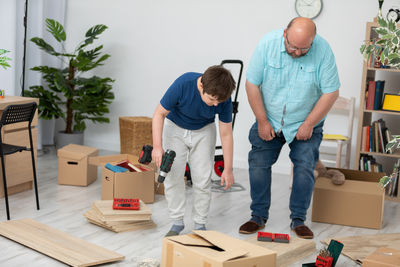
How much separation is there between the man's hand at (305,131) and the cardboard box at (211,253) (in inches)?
39.2

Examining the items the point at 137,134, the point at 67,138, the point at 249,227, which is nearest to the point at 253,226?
the point at 249,227

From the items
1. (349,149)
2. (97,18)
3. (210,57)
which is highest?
(97,18)

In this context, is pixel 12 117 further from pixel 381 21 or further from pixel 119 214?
pixel 381 21

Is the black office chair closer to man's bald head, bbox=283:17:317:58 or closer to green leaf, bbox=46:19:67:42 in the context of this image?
man's bald head, bbox=283:17:317:58

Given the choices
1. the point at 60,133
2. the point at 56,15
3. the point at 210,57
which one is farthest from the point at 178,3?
the point at 60,133

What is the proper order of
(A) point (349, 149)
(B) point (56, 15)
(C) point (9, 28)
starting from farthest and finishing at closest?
(B) point (56, 15), (C) point (9, 28), (A) point (349, 149)

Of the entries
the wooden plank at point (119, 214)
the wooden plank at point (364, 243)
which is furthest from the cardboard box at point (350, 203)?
the wooden plank at point (119, 214)

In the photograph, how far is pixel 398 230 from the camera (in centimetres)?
370

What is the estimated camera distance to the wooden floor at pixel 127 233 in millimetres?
2992

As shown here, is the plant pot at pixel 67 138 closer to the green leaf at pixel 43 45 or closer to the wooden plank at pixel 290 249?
the green leaf at pixel 43 45

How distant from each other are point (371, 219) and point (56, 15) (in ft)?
13.2

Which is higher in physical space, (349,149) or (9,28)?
(9,28)

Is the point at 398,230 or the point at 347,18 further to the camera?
the point at 347,18

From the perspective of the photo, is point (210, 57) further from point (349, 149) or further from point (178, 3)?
point (349, 149)
